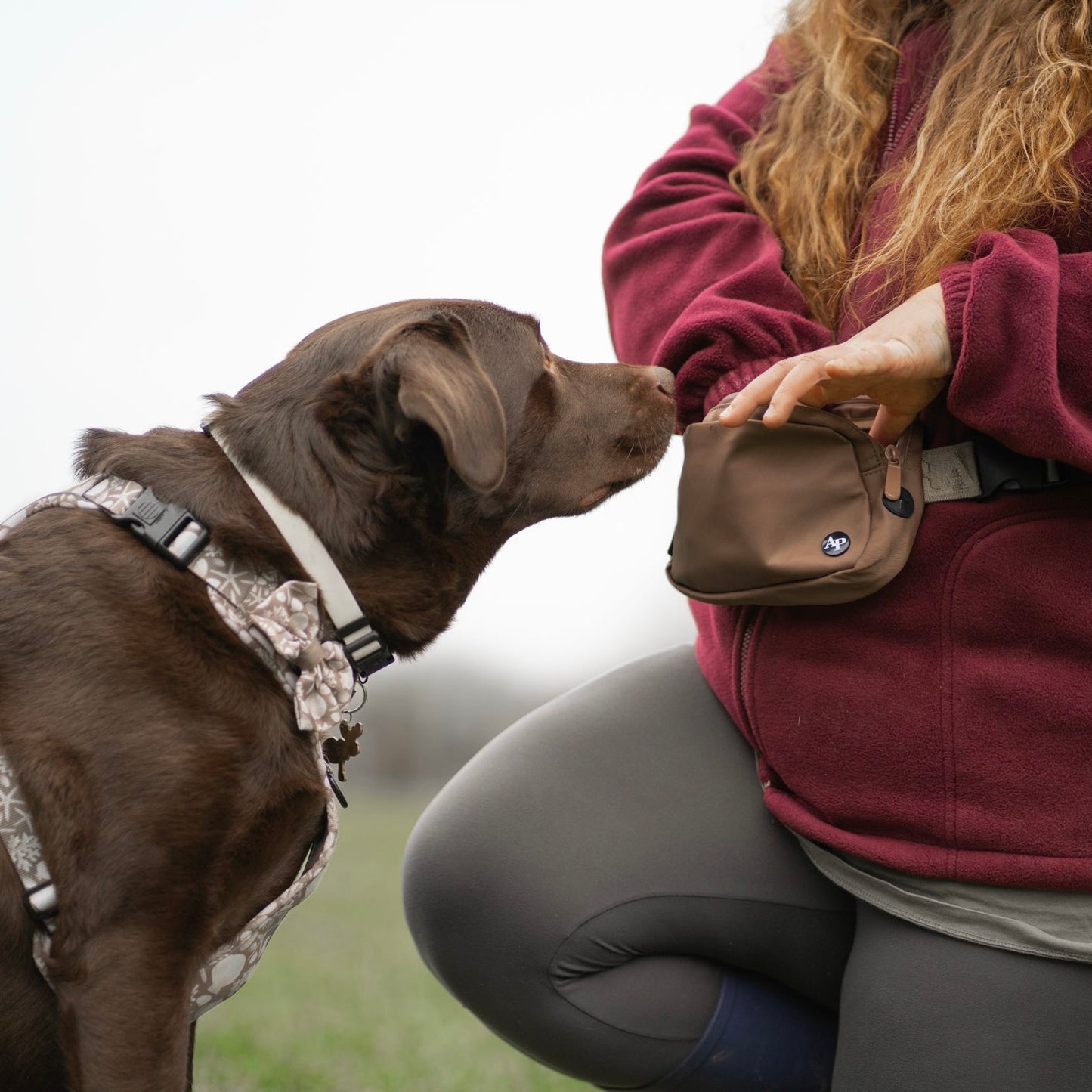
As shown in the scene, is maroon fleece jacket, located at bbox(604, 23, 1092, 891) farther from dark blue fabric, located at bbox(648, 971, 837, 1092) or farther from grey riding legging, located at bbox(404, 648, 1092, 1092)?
dark blue fabric, located at bbox(648, 971, 837, 1092)

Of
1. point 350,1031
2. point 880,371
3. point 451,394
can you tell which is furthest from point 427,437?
point 350,1031

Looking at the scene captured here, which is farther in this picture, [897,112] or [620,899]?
[897,112]

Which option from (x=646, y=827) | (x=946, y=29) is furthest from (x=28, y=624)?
(x=946, y=29)

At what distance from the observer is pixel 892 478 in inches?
66.4

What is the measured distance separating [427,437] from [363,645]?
1.14 feet

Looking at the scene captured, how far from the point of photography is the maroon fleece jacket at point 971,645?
1563 mm

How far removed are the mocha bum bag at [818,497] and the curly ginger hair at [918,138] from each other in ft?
0.93

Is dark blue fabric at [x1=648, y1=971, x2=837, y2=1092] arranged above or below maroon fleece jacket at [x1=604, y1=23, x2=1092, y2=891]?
below

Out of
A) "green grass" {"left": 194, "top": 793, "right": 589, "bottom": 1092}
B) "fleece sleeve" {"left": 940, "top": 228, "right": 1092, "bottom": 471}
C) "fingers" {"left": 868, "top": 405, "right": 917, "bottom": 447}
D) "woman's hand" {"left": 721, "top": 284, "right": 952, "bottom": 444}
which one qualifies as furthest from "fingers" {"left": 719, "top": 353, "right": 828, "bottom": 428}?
"green grass" {"left": 194, "top": 793, "right": 589, "bottom": 1092}

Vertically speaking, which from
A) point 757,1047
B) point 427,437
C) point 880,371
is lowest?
point 757,1047

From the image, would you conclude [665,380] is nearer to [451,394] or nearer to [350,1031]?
[451,394]

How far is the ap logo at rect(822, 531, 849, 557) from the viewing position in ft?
5.42

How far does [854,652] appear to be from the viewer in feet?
5.67

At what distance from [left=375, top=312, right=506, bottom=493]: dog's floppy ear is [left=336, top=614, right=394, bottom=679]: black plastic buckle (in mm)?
297
